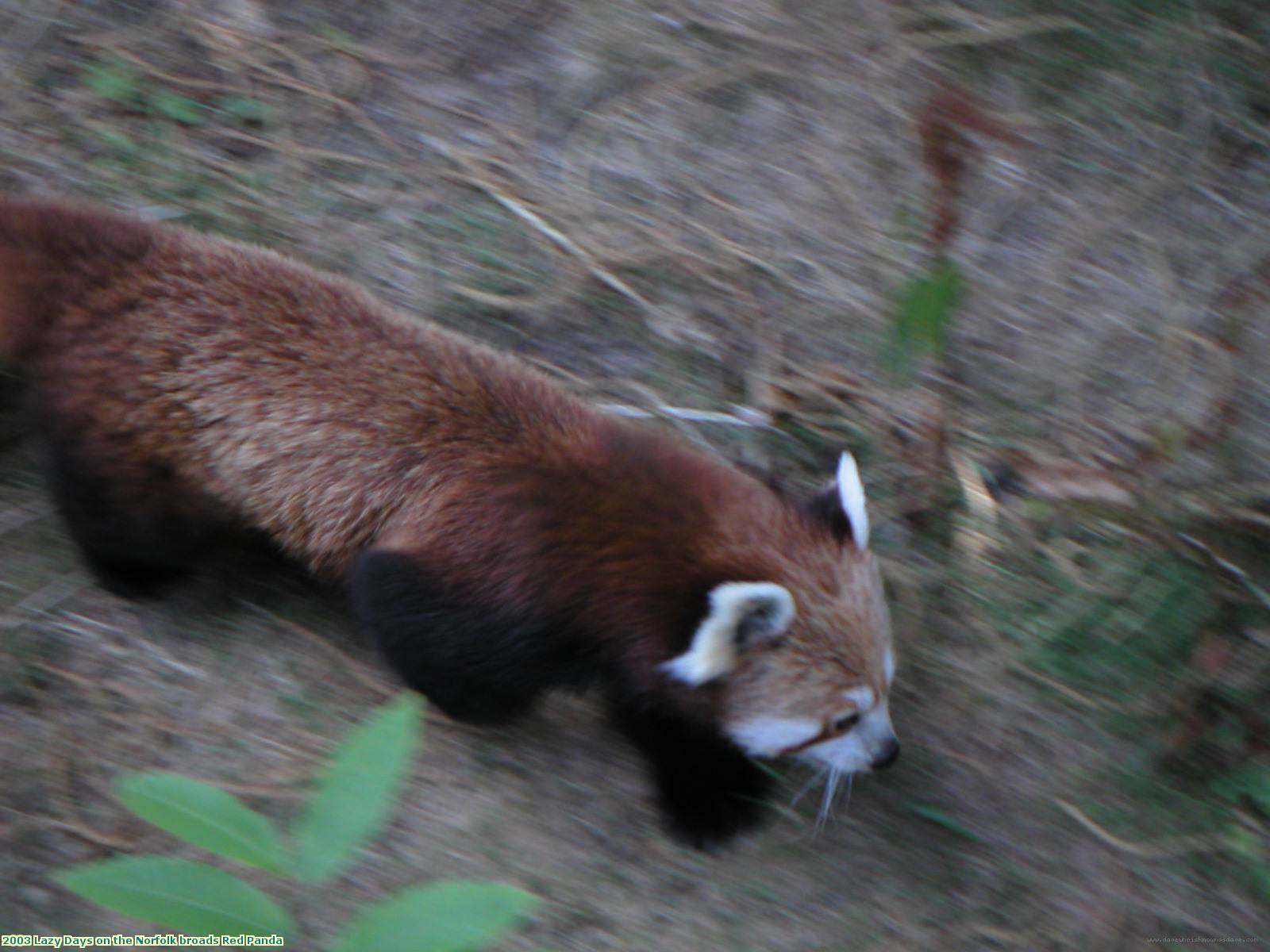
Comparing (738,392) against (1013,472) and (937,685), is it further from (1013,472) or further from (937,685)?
(937,685)

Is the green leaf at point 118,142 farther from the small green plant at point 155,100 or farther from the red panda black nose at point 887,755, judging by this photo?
the red panda black nose at point 887,755

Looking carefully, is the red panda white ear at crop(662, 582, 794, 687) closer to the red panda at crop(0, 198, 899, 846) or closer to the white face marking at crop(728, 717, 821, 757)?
the red panda at crop(0, 198, 899, 846)

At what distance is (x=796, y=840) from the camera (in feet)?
7.78

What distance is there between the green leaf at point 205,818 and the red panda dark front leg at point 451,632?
1.32 meters

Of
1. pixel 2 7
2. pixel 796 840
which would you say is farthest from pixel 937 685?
pixel 2 7

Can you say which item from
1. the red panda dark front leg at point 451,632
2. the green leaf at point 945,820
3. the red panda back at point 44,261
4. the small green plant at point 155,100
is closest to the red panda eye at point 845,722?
the green leaf at point 945,820

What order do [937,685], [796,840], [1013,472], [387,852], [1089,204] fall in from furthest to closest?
[1089,204]
[1013,472]
[937,685]
[796,840]
[387,852]

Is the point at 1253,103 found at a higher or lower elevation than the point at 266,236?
higher

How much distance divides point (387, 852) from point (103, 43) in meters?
2.65

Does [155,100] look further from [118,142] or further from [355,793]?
[355,793]

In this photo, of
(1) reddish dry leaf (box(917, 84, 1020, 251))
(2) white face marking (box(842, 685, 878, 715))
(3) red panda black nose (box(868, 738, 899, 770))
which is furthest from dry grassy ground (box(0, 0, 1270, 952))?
(1) reddish dry leaf (box(917, 84, 1020, 251))

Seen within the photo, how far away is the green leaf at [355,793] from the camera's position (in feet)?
2.95

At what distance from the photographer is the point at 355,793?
91 cm

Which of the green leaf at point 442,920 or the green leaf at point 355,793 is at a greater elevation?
the green leaf at point 355,793
